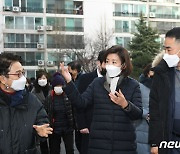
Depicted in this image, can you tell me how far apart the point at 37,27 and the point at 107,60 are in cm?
4138

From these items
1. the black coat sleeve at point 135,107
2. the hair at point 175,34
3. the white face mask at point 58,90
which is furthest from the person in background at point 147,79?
the white face mask at point 58,90

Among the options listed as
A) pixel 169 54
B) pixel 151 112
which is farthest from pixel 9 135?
pixel 169 54

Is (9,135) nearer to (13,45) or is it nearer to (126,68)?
(126,68)

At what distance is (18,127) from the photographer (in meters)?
3.70

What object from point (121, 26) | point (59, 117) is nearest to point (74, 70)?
point (59, 117)

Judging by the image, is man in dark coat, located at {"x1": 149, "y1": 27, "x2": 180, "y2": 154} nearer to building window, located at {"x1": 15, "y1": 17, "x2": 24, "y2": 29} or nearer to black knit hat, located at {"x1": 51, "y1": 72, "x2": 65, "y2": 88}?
black knit hat, located at {"x1": 51, "y1": 72, "x2": 65, "y2": 88}

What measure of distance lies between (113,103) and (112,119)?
0.18 metres

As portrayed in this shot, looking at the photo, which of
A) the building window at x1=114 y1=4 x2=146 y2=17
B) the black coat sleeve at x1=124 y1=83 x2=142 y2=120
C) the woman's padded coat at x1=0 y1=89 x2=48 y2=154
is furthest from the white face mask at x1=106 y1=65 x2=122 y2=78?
the building window at x1=114 y1=4 x2=146 y2=17

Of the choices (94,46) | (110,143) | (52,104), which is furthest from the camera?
(94,46)

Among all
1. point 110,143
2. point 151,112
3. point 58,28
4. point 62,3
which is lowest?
point 110,143

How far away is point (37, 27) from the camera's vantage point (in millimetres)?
45094

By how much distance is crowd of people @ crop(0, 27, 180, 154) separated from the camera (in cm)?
372

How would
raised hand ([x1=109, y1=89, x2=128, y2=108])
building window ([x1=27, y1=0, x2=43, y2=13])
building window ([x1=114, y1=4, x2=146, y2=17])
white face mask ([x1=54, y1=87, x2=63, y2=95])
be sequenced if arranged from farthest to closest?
building window ([x1=114, y1=4, x2=146, y2=17]) < building window ([x1=27, y1=0, x2=43, y2=13]) < white face mask ([x1=54, y1=87, x2=63, y2=95]) < raised hand ([x1=109, y1=89, x2=128, y2=108])

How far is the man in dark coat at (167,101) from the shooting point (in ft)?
12.4
